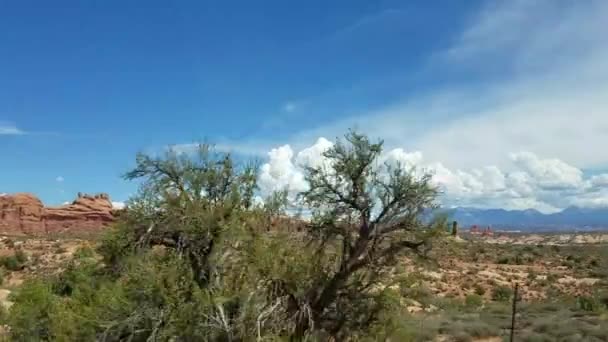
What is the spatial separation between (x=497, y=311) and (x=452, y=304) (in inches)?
155

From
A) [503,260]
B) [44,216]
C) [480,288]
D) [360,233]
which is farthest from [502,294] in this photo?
[44,216]

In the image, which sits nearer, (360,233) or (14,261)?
(360,233)

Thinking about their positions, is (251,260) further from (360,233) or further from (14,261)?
(14,261)

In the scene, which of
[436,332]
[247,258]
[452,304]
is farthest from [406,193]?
[452,304]

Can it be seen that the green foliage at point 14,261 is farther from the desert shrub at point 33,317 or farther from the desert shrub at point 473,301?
the desert shrub at point 473,301

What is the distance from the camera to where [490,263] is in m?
61.2

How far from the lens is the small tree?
14516 millimetres

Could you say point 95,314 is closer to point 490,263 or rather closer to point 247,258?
point 247,258

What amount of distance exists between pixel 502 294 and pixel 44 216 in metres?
79.4

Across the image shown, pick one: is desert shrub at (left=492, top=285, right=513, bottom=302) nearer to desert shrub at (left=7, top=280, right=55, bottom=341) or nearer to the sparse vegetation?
the sparse vegetation

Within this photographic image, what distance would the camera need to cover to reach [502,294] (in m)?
40.4

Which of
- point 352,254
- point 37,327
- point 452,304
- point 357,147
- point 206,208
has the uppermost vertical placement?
point 357,147

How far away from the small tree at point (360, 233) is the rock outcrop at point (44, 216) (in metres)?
83.9

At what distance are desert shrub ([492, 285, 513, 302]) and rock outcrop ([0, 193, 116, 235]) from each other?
220ft
